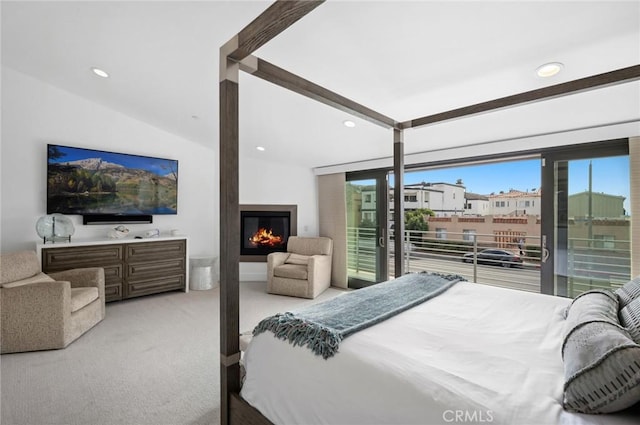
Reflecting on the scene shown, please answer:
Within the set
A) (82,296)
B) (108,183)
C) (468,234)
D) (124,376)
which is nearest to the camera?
(124,376)

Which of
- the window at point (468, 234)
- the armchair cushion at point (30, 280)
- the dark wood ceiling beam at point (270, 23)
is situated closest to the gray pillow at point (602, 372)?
the dark wood ceiling beam at point (270, 23)

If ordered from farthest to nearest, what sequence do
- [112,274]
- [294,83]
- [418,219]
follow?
[418,219]
[112,274]
[294,83]

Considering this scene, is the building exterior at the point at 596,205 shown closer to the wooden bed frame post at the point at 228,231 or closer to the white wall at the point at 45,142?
the wooden bed frame post at the point at 228,231

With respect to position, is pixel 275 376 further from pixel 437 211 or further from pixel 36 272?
pixel 437 211

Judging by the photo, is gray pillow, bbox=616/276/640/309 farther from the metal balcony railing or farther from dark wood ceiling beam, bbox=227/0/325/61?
dark wood ceiling beam, bbox=227/0/325/61

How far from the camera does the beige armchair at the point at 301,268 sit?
14.1 feet

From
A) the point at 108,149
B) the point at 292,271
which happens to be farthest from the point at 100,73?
the point at 292,271

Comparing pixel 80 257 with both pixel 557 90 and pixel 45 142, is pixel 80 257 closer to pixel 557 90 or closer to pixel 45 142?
pixel 45 142

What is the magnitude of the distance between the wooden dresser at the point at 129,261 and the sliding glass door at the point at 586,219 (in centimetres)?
473

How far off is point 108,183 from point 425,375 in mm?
4775

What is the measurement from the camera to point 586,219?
110 inches

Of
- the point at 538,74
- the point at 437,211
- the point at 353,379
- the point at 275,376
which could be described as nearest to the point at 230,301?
the point at 275,376

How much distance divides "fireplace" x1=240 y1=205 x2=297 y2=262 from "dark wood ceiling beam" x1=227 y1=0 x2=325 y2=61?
4036 mm

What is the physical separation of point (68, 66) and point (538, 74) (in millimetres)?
4445
